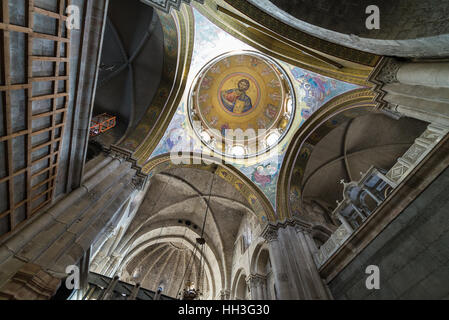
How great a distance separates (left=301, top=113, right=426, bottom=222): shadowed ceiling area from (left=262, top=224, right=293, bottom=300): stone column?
5.08 m

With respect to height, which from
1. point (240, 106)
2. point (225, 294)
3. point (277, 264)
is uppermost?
point (240, 106)

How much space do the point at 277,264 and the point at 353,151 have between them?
865cm

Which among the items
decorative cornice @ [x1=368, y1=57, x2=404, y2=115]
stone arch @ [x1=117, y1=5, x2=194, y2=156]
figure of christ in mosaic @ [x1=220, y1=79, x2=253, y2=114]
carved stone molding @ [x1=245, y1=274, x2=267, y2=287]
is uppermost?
figure of christ in mosaic @ [x1=220, y1=79, x2=253, y2=114]

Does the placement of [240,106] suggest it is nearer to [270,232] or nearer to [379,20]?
[270,232]

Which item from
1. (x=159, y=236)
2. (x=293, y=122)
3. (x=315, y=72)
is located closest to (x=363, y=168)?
(x=293, y=122)

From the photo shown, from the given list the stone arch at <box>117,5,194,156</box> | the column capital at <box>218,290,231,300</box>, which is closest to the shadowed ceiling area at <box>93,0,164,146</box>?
the stone arch at <box>117,5,194,156</box>

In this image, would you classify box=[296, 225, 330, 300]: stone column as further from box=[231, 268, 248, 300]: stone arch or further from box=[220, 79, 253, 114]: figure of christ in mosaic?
box=[220, 79, 253, 114]: figure of christ in mosaic

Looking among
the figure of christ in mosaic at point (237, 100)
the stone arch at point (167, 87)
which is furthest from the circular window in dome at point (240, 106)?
the stone arch at point (167, 87)

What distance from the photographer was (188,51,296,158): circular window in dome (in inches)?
458

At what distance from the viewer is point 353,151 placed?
12141 millimetres

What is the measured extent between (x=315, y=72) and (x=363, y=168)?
7132mm

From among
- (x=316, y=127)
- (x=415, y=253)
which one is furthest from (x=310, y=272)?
(x=316, y=127)

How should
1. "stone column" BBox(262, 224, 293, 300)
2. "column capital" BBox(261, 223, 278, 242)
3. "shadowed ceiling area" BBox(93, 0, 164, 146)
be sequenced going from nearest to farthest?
"stone column" BBox(262, 224, 293, 300) < "column capital" BBox(261, 223, 278, 242) < "shadowed ceiling area" BBox(93, 0, 164, 146)
